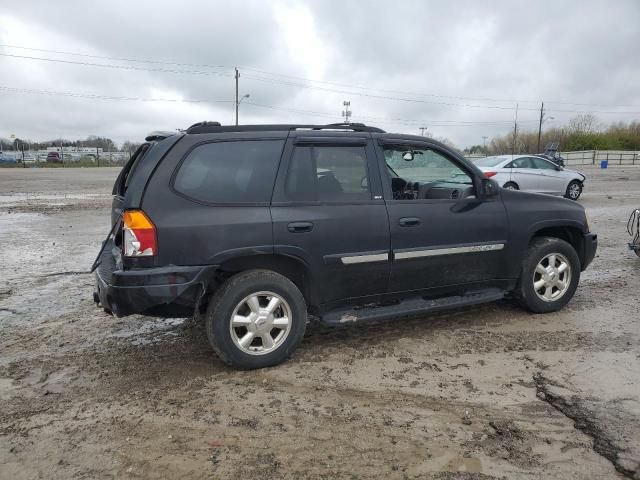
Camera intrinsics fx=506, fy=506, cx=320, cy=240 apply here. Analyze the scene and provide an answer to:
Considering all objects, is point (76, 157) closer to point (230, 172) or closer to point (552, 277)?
point (230, 172)

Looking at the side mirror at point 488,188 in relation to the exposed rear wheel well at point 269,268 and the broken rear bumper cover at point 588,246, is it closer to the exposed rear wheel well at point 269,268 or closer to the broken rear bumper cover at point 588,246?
the broken rear bumper cover at point 588,246

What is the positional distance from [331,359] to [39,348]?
8.27ft

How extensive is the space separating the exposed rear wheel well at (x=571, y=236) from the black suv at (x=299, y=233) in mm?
329

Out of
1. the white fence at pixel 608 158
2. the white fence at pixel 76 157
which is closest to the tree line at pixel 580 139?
the white fence at pixel 608 158

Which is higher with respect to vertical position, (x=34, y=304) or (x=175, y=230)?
(x=175, y=230)

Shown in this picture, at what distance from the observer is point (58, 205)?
1488cm

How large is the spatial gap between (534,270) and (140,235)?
3725 millimetres

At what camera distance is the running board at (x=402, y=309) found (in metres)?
4.15

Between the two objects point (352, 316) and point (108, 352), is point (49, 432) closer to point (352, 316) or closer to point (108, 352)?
point (108, 352)

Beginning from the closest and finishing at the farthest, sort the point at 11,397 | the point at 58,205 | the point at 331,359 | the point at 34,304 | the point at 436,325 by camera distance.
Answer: the point at 11,397
the point at 331,359
the point at 436,325
the point at 34,304
the point at 58,205

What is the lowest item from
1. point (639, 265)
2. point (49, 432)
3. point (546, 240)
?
point (49, 432)

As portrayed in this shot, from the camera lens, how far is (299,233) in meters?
3.96

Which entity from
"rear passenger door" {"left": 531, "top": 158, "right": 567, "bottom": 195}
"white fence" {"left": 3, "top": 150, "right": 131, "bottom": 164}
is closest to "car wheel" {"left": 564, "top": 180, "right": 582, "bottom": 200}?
"rear passenger door" {"left": 531, "top": 158, "right": 567, "bottom": 195}

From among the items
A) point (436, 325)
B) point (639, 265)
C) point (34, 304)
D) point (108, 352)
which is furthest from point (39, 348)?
point (639, 265)
